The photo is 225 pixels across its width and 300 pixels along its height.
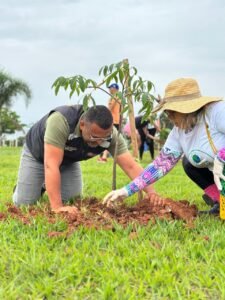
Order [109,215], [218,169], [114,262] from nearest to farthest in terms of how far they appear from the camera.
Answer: [114,262] < [218,169] < [109,215]

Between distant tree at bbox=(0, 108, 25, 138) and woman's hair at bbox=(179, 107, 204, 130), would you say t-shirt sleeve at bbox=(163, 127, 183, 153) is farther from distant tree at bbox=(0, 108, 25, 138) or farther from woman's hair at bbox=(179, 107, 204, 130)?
distant tree at bbox=(0, 108, 25, 138)

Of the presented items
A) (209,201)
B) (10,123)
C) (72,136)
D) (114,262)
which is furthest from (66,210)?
(10,123)

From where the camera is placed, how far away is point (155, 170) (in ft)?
12.5

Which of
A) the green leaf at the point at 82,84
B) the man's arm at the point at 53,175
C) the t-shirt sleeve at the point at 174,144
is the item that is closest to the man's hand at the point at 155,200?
the t-shirt sleeve at the point at 174,144

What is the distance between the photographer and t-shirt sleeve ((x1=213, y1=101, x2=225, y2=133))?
3.46m

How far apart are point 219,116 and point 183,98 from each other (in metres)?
0.27

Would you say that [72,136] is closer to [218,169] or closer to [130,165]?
[130,165]

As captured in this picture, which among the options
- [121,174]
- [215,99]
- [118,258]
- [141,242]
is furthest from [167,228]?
[121,174]

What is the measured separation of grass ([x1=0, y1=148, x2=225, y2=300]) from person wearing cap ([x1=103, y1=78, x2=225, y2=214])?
0.45 m

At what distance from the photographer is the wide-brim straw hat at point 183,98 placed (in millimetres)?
3383

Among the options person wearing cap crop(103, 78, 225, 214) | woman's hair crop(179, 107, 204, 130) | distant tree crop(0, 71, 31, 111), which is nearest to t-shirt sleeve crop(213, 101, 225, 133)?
person wearing cap crop(103, 78, 225, 214)

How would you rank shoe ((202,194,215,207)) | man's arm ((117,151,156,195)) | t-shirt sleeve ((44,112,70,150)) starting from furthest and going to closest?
shoe ((202,194,215,207)) → man's arm ((117,151,156,195)) → t-shirt sleeve ((44,112,70,150))

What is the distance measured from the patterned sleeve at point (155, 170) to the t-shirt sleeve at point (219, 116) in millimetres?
450

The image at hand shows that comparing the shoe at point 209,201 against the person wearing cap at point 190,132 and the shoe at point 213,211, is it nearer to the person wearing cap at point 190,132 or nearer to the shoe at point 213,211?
the shoe at point 213,211
